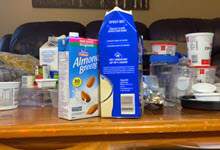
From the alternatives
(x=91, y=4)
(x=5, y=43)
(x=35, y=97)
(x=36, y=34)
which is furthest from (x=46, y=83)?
(x=91, y=4)

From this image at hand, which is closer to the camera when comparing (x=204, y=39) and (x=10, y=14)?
(x=204, y=39)

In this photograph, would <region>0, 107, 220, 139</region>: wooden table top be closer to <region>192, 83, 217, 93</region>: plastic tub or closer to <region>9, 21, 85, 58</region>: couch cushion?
<region>192, 83, 217, 93</region>: plastic tub

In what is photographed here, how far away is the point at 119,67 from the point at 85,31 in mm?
1685

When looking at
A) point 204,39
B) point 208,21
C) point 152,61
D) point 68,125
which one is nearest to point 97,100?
point 68,125

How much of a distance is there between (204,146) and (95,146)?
8.8 inches

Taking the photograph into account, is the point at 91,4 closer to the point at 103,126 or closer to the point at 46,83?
the point at 46,83

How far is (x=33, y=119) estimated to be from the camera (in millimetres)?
673

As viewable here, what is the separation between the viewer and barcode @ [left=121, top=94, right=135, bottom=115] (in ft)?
2.08

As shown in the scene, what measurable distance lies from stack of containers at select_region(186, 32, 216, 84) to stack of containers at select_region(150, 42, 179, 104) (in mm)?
61

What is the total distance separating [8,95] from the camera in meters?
0.81

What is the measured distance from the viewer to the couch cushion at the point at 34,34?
7.18ft

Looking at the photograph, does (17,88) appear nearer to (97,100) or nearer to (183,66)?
(97,100)

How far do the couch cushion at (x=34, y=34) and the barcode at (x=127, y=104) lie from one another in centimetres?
162

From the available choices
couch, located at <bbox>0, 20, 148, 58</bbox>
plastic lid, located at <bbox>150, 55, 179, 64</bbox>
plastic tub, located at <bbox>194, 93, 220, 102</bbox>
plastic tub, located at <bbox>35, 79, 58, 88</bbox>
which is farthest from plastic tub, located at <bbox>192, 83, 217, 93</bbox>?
couch, located at <bbox>0, 20, 148, 58</bbox>
